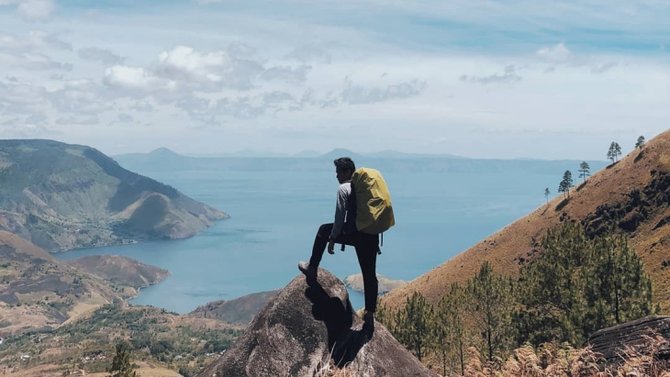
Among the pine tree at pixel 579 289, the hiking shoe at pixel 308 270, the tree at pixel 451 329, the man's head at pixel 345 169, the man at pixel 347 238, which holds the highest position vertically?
the man's head at pixel 345 169

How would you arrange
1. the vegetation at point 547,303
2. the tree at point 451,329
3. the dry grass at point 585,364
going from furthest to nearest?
the tree at point 451,329, the vegetation at point 547,303, the dry grass at point 585,364

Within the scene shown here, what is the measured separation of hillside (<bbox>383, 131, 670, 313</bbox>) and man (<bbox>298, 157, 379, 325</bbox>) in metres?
109

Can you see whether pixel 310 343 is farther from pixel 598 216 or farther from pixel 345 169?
pixel 598 216

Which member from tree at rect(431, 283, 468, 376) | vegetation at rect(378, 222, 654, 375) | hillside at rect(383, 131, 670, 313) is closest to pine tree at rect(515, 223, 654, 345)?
vegetation at rect(378, 222, 654, 375)

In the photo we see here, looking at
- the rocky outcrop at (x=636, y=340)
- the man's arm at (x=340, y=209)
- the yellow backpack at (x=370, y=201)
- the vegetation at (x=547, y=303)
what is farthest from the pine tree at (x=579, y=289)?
the man's arm at (x=340, y=209)

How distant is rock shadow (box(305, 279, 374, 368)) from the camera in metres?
13.4

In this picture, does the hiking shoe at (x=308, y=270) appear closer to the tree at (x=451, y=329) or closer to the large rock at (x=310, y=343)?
the large rock at (x=310, y=343)

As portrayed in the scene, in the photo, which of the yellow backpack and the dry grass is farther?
the yellow backpack

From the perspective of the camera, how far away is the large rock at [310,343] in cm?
1278

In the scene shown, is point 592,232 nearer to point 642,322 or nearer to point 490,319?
point 490,319

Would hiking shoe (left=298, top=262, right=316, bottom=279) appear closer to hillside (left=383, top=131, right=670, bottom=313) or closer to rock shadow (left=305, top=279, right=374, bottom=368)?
rock shadow (left=305, top=279, right=374, bottom=368)

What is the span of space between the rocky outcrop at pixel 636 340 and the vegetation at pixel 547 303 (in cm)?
2401

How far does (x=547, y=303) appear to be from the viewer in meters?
50.6

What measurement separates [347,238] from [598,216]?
13801cm
